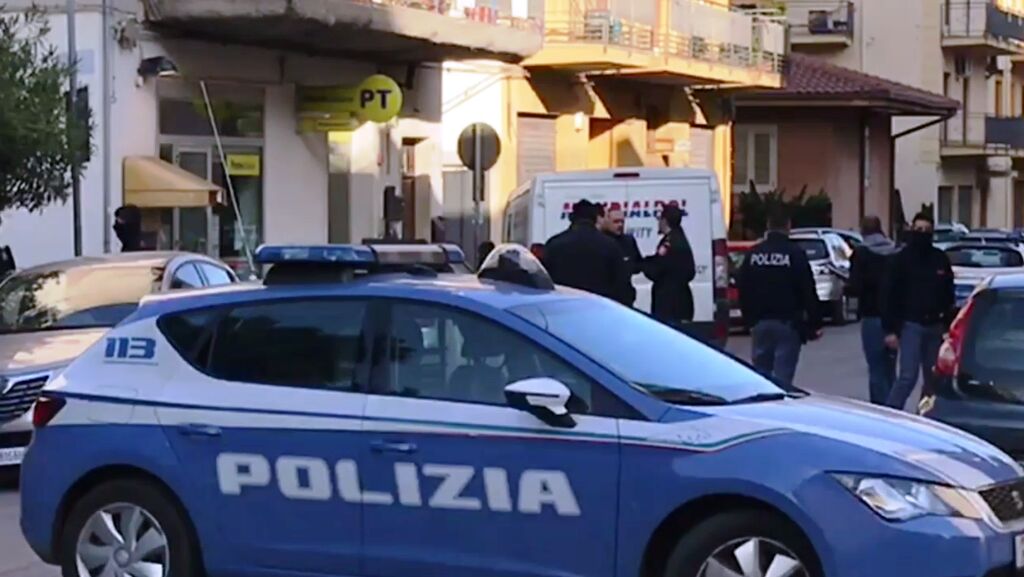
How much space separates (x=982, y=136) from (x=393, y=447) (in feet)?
173

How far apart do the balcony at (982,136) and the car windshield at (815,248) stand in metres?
26.0

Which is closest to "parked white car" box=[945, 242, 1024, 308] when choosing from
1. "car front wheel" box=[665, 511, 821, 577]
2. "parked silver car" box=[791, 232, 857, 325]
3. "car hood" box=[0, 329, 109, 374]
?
"parked silver car" box=[791, 232, 857, 325]

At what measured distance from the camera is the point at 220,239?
24.7m

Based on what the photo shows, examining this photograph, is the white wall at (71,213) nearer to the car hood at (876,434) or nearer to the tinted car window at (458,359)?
the tinted car window at (458,359)

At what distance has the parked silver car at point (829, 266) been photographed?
30.8 meters

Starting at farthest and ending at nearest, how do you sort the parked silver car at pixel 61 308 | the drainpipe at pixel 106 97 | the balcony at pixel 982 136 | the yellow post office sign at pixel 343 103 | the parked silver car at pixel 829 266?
the balcony at pixel 982 136
the parked silver car at pixel 829 266
the yellow post office sign at pixel 343 103
the drainpipe at pixel 106 97
the parked silver car at pixel 61 308

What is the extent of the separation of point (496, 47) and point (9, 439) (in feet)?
50.3

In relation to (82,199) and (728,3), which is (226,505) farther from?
(728,3)

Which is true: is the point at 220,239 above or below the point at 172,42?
below

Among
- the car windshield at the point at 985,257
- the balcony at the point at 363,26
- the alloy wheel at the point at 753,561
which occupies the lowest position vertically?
→ the alloy wheel at the point at 753,561

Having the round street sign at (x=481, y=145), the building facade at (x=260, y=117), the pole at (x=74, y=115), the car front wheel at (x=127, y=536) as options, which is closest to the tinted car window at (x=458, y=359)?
the car front wheel at (x=127, y=536)

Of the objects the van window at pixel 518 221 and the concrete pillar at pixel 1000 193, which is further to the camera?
the concrete pillar at pixel 1000 193

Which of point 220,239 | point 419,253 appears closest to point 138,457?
point 419,253

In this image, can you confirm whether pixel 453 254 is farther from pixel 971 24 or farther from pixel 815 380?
pixel 971 24
